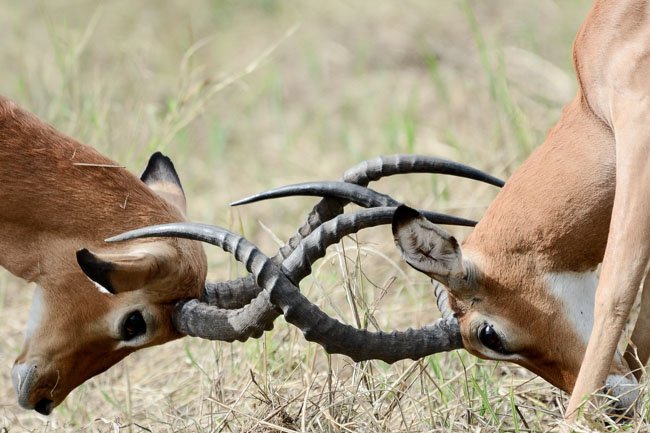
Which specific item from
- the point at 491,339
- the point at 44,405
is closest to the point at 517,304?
the point at 491,339

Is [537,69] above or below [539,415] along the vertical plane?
above

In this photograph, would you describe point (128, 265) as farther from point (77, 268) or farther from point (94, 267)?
point (77, 268)

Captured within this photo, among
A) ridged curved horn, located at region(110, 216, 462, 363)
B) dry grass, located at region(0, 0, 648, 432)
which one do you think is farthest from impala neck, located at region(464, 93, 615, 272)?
dry grass, located at region(0, 0, 648, 432)

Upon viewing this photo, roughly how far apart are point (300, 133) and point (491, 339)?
5633 millimetres

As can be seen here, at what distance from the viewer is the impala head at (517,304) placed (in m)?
4.72

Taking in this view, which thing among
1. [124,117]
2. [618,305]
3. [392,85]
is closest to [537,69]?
[392,85]

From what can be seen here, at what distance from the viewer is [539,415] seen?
518 cm

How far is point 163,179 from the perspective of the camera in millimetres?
5617

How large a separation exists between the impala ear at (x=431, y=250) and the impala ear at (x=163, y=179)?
1215 mm

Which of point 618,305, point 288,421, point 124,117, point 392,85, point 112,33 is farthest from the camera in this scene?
point 112,33

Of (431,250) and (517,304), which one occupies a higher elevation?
(431,250)

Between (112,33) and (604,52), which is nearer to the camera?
(604,52)

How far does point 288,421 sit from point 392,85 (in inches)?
238

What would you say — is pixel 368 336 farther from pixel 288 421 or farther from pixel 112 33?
pixel 112 33
